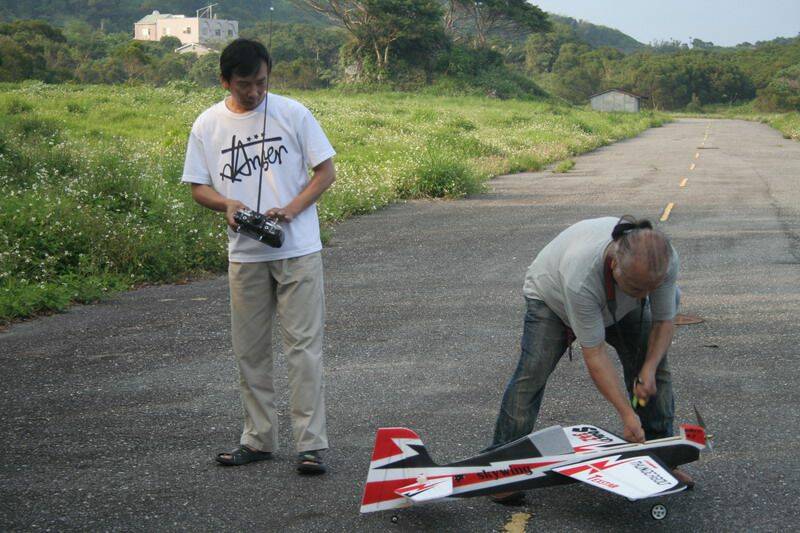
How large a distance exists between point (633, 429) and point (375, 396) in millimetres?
2373

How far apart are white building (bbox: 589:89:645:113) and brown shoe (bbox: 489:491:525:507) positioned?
286 ft

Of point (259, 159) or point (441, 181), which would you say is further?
point (441, 181)

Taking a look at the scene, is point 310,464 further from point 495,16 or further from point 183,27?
point 183,27

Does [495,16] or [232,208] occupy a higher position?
[495,16]

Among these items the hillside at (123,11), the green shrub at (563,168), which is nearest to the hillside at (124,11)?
the hillside at (123,11)

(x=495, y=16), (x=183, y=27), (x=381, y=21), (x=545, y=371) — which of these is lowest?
(x=545, y=371)

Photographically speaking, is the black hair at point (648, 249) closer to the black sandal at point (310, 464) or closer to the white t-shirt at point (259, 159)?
the white t-shirt at point (259, 159)

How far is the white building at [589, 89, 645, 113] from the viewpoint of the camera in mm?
89062

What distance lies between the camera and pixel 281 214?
473 centimetres

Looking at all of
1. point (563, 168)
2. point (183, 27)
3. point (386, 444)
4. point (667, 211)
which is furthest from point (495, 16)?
point (386, 444)

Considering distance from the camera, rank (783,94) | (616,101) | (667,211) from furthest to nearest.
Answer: (783,94) → (616,101) → (667,211)

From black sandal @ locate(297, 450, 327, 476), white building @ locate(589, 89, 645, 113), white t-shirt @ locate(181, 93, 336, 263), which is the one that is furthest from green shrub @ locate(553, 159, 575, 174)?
white building @ locate(589, 89, 645, 113)

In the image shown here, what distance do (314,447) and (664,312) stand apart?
181 centimetres

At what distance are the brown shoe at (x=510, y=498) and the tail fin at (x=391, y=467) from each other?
0.33m
